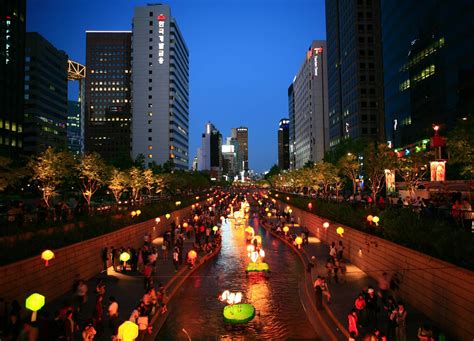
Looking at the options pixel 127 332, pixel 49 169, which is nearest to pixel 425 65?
pixel 49 169

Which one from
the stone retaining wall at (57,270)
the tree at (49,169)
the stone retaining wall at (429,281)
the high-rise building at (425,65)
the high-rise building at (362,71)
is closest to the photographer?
the stone retaining wall at (429,281)

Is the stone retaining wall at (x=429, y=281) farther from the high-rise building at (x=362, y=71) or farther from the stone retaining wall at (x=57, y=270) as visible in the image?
the high-rise building at (x=362, y=71)

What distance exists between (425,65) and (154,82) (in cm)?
9017

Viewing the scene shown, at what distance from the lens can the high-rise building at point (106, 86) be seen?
177000mm

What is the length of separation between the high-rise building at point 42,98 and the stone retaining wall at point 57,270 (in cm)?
8533

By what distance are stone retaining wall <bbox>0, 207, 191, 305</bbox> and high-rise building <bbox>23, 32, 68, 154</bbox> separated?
85.3 metres

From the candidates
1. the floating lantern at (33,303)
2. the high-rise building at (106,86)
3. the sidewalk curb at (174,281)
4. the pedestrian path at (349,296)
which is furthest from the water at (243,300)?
the high-rise building at (106,86)

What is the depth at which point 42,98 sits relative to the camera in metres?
109

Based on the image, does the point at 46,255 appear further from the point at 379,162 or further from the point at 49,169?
the point at 379,162

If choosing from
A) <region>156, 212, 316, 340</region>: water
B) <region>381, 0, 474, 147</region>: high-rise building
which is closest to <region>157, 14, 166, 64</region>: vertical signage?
<region>381, 0, 474, 147</region>: high-rise building

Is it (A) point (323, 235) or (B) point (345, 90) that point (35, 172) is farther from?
(B) point (345, 90)

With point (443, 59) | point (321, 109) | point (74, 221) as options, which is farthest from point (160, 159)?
point (74, 221)

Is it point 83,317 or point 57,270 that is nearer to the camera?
point 83,317

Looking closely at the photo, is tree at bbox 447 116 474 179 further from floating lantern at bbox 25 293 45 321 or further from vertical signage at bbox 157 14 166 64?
vertical signage at bbox 157 14 166 64
